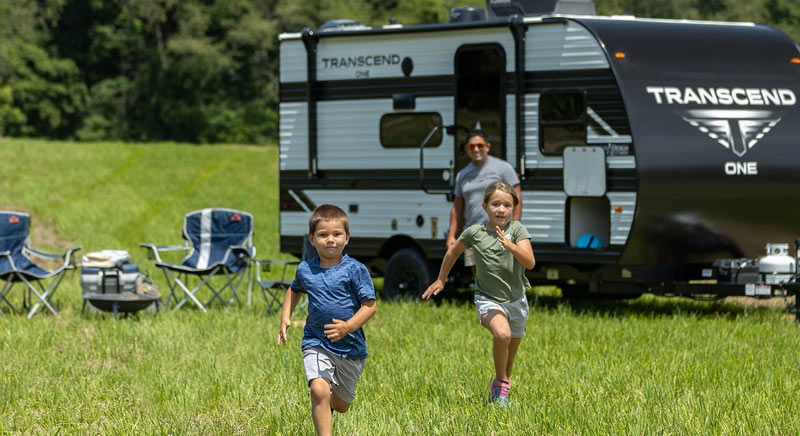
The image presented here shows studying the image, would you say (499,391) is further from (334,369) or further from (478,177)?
(478,177)

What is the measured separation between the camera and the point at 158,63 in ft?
157

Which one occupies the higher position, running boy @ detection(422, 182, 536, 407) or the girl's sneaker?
running boy @ detection(422, 182, 536, 407)

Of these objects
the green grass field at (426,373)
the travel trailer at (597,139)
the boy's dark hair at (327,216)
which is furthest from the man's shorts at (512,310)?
the travel trailer at (597,139)

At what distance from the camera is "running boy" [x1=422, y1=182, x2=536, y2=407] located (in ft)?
23.0

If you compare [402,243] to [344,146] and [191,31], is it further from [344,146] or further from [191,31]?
[191,31]

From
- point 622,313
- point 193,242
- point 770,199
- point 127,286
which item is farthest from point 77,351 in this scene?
point 770,199

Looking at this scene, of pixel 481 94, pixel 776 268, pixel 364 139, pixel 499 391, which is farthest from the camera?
pixel 364 139

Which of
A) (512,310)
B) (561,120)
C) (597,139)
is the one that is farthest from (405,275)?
(512,310)

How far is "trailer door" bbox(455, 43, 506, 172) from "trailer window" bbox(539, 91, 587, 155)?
0.42 metres

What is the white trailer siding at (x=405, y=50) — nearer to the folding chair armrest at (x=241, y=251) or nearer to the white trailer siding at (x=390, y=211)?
the white trailer siding at (x=390, y=211)

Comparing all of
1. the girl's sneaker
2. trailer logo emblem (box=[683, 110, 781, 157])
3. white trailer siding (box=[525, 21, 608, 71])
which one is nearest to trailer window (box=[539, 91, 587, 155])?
white trailer siding (box=[525, 21, 608, 71])

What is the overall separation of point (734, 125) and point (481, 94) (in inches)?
97.6

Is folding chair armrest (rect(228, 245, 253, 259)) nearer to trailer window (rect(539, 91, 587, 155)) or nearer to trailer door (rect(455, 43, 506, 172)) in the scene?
trailer door (rect(455, 43, 506, 172))

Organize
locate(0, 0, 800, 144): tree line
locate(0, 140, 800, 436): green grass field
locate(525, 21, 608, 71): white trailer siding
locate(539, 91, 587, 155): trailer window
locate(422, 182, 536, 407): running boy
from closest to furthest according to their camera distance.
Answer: locate(0, 140, 800, 436): green grass field → locate(422, 182, 536, 407): running boy → locate(525, 21, 608, 71): white trailer siding → locate(539, 91, 587, 155): trailer window → locate(0, 0, 800, 144): tree line
